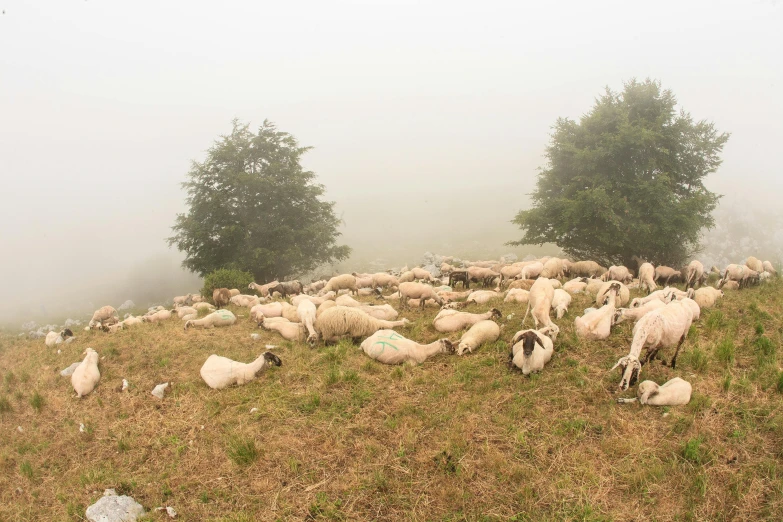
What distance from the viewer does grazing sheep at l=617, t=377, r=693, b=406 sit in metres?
5.88

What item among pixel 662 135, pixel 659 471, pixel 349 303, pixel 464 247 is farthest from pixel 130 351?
pixel 464 247

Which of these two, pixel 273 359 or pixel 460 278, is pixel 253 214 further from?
pixel 273 359

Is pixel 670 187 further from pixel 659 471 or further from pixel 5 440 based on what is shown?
pixel 5 440

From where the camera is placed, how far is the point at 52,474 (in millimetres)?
6504

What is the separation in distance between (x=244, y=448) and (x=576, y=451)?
457 centimetres

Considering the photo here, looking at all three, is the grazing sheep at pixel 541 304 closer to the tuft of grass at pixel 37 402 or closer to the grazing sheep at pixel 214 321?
the grazing sheep at pixel 214 321

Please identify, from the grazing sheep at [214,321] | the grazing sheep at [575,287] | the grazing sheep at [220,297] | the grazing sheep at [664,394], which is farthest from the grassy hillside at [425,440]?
the grazing sheep at [220,297]

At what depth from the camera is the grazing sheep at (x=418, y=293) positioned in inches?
496

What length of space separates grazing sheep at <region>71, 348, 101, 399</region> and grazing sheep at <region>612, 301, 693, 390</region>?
1016 centimetres

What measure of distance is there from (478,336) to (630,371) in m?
2.87

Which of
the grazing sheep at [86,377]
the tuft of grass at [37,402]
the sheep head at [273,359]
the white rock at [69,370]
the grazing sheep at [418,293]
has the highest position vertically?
the grazing sheep at [418,293]

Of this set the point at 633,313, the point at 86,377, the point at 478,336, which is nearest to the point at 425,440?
the point at 478,336

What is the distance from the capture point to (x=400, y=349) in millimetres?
8117

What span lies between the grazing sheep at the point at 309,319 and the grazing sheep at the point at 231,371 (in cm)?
132
